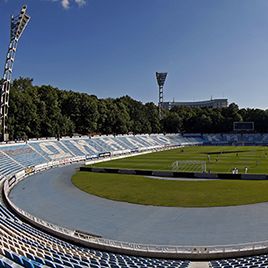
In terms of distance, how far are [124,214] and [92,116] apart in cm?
6561

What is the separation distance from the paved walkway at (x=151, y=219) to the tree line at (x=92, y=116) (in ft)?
128

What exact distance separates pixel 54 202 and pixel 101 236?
10103 millimetres

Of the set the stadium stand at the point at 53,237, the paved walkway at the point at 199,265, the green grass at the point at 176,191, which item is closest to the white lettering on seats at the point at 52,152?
the stadium stand at the point at 53,237

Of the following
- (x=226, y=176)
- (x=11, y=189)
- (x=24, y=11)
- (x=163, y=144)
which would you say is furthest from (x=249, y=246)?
(x=163, y=144)

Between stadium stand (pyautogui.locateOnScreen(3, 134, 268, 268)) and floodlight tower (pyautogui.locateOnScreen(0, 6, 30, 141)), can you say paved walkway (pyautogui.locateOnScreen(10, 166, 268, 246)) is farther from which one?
floodlight tower (pyautogui.locateOnScreen(0, 6, 30, 141))

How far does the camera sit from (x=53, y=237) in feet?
61.6

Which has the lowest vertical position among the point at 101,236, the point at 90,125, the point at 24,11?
the point at 101,236

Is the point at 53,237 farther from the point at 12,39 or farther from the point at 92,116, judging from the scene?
the point at 92,116

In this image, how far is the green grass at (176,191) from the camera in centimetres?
2778

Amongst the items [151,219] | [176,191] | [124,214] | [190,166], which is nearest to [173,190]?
[176,191]

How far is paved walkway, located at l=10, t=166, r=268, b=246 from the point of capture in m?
19.5

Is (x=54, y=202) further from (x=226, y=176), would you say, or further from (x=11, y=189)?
(x=226, y=176)

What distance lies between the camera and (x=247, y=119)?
120 m

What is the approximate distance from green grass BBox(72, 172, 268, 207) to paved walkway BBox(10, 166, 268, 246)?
1651 millimetres
